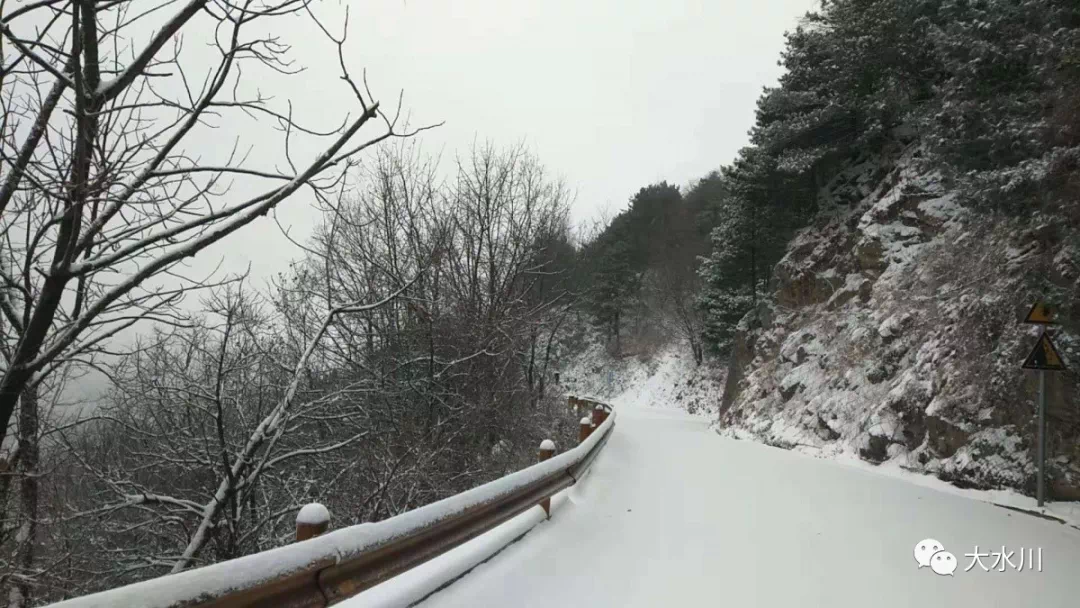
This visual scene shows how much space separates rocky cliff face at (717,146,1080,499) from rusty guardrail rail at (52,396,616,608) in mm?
7546

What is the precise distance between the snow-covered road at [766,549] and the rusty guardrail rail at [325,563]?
0.45 metres

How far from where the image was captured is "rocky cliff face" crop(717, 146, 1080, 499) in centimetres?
802

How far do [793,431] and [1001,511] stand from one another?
704 centimetres

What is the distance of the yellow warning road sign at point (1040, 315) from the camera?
23.6 ft

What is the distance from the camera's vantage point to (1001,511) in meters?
6.81

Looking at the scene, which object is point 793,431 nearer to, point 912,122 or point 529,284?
point 529,284

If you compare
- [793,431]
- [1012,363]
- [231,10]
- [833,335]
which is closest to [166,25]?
[231,10]

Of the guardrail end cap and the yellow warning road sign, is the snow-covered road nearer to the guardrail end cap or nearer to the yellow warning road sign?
the guardrail end cap

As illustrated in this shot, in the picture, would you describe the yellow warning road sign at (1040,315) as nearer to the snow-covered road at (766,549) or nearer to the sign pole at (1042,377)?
the sign pole at (1042,377)

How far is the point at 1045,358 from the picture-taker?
6934mm

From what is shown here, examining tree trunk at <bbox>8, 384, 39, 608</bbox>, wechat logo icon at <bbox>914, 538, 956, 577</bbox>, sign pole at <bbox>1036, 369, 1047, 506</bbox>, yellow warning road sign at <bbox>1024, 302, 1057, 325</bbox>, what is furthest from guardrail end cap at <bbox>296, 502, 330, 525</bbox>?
yellow warning road sign at <bbox>1024, 302, 1057, 325</bbox>

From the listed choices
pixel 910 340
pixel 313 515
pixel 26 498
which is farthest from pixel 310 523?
pixel 910 340

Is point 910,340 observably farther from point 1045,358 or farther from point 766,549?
point 766,549

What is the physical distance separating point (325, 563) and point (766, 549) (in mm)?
4173
